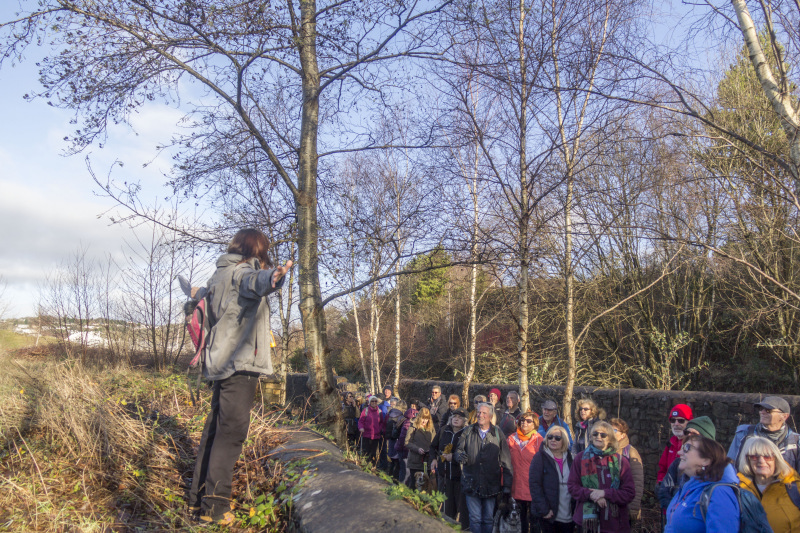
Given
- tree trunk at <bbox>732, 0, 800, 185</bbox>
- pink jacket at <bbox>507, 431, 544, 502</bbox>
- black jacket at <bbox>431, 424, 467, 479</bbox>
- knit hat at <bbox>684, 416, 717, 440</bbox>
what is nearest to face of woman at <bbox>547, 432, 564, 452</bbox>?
pink jacket at <bbox>507, 431, 544, 502</bbox>

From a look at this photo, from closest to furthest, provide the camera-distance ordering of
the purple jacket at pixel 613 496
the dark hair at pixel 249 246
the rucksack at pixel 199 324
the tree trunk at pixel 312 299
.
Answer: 1. the rucksack at pixel 199 324
2. the dark hair at pixel 249 246
3. the purple jacket at pixel 613 496
4. the tree trunk at pixel 312 299

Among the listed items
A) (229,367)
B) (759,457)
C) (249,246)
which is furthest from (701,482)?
(249,246)

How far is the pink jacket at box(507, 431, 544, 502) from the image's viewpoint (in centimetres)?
685

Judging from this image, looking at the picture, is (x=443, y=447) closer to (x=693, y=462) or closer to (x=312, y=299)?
(x=312, y=299)

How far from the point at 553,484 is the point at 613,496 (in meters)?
0.86

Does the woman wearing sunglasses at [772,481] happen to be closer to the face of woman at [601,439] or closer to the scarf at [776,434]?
the scarf at [776,434]

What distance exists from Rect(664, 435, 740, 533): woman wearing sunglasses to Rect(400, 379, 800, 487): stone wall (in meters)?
4.63

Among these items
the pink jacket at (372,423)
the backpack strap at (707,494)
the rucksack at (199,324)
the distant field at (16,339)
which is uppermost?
the distant field at (16,339)

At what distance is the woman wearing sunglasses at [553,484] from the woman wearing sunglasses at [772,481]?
Answer: 189 centimetres

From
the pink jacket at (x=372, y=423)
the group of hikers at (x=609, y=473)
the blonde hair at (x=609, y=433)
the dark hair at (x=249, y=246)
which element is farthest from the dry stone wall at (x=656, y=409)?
the dark hair at (x=249, y=246)

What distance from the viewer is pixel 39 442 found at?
5.41 metres

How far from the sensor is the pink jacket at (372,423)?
12359 millimetres

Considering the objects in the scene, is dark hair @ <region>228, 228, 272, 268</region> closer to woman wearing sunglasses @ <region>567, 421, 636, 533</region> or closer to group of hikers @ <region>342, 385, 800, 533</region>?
group of hikers @ <region>342, 385, 800, 533</region>

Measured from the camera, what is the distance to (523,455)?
6922mm
